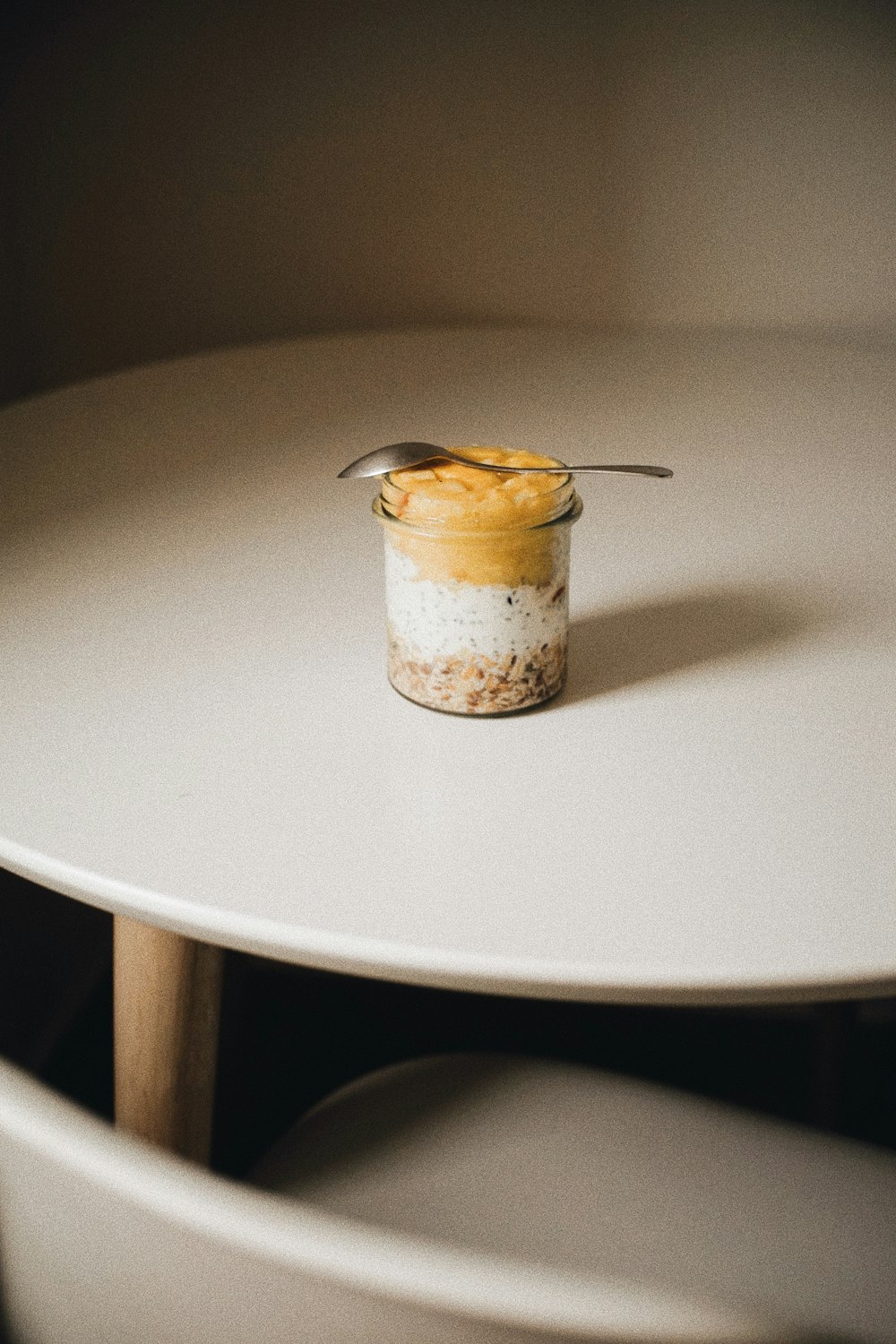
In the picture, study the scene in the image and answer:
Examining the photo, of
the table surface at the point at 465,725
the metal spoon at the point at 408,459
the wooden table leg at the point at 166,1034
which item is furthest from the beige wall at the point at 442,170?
the wooden table leg at the point at 166,1034

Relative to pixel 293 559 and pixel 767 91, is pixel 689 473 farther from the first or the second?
pixel 767 91

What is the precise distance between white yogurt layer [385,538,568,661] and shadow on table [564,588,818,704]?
69mm

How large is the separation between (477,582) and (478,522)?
34mm

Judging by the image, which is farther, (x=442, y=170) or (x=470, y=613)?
(x=442, y=170)

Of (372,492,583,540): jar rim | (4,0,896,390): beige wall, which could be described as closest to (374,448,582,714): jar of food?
(372,492,583,540): jar rim

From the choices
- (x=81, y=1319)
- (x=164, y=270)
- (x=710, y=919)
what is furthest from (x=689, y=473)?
(x=164, y=270)

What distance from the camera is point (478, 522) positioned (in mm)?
617

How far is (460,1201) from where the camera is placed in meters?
0.69

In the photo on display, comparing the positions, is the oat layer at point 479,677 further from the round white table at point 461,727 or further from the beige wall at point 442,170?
the beige wall at point 442,170

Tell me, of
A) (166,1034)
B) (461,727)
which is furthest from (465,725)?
(166,1034)

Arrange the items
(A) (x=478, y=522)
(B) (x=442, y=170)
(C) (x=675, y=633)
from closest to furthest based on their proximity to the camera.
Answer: (A) (x=478, y=522) → (C) (x=675, y=633) → (B) (x=442, y=170)

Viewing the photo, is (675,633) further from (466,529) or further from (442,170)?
(442,170)

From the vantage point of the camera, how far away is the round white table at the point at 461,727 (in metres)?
0.52

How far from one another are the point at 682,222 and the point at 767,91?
8.1 inches
